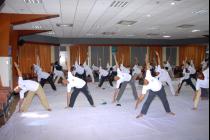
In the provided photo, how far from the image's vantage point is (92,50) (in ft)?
57.2

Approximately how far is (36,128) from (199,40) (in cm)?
1542

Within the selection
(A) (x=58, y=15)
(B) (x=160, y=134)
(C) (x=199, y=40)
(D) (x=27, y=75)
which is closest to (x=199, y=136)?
(B) (x=160, y=134)

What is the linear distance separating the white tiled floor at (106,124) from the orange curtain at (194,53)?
11.7 meters

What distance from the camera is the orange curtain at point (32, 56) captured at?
1377cm

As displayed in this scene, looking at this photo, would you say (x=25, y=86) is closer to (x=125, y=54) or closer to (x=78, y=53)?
(x=78, y=53)

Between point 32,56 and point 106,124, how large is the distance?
408 inches

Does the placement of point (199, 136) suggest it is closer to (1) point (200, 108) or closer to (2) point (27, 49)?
(1) point (200, 108)

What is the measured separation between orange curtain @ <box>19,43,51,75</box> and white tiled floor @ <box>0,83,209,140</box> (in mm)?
7127

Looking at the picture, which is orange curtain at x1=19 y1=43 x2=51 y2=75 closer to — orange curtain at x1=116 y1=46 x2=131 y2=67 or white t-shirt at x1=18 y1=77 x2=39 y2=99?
orange curtain at x1=116 y1=46 x2=131 y2=67

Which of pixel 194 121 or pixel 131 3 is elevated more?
pixel 131 3

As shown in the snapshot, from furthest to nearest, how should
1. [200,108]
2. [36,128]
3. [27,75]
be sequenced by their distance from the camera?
[27,75] < [200,108] < [36,128]

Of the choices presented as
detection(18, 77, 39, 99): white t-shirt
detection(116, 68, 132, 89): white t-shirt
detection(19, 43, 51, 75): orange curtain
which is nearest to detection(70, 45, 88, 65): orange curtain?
detection(19, 43, 51, 75): orange curtain

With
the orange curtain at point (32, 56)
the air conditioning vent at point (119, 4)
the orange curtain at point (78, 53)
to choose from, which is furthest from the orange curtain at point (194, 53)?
the air conditioning vent at point (119, 4)

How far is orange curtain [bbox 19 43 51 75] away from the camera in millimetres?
13766
